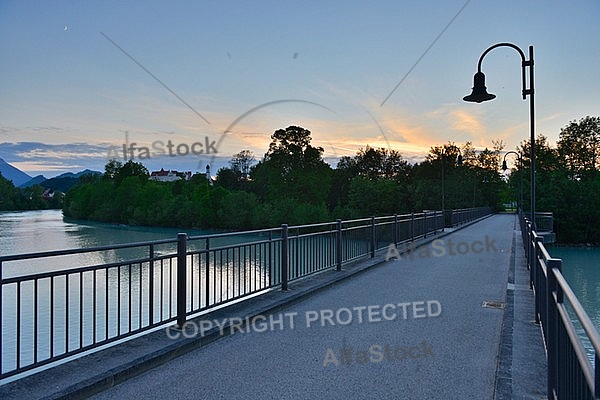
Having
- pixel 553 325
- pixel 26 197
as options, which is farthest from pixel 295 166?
pixel 26 197

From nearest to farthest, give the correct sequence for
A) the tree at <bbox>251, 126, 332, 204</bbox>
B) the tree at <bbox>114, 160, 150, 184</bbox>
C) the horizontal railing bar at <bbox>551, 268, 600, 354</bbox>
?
the horizontal railing bar at <bbox>551, 268, 600, 354</bbox> < the tree at <bbox>251, 126, 332, 204</bbox> < the tree at <bbox>114, 160, 150, 184</bbox>

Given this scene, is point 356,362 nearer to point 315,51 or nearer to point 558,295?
point 558,295

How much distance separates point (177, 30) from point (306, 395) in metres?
15.4

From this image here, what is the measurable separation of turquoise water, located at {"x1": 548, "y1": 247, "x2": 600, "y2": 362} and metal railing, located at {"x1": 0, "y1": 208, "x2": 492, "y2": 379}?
5.04 metres

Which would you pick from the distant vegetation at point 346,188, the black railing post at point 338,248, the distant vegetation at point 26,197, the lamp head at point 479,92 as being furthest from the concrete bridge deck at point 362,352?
the distant vegetation at point 26,197

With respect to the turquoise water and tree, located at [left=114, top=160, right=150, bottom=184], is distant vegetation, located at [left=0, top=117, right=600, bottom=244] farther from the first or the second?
the turquoise water

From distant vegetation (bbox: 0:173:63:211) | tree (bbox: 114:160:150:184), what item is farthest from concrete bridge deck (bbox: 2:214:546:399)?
distant vegetation (bbox: 0:173:63:211)

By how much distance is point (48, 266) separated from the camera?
29438 mm

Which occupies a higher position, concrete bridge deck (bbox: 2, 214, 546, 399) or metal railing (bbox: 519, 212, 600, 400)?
metal railing (bbox: 519, 212, 600, 400)

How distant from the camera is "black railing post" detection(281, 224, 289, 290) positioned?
889cm

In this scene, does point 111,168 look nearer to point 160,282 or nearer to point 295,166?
point 295,166

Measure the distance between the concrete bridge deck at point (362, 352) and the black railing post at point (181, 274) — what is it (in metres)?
0.25

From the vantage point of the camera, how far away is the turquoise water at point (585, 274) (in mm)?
20609

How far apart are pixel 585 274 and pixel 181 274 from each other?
3454 cm
